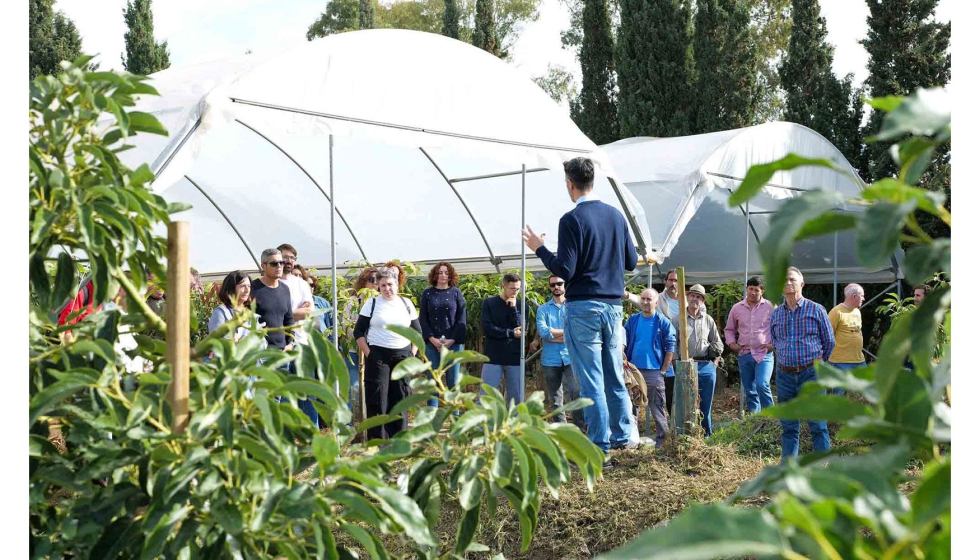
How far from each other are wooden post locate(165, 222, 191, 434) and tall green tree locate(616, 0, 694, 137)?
18.0 metres

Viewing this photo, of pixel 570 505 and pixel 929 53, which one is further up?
pixel 929 53

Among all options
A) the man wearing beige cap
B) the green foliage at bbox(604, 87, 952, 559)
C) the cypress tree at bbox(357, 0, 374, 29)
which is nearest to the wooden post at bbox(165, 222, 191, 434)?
the green foliage at bbox(604, 87, 952, 559)

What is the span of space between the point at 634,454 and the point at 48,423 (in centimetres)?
418

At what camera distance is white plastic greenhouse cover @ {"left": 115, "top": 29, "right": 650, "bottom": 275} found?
232 inches

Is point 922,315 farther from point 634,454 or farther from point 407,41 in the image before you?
point 407,41

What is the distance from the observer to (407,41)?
23.1ft

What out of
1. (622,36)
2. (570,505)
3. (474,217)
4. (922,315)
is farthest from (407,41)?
(622,36)

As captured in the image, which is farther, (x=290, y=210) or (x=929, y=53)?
(x=929, y=53)

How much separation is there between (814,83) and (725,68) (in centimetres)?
220

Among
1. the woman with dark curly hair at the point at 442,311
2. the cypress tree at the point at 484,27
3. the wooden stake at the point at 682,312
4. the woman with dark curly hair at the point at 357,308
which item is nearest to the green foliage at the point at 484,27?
the cypress tree at the point at 484,27

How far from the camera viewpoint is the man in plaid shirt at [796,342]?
5.91m

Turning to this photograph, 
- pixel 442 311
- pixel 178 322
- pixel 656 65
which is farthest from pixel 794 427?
pixel 656 65

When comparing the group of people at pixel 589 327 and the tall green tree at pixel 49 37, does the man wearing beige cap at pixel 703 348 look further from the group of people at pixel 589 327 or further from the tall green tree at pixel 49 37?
the tall green tree at pixel 49 37

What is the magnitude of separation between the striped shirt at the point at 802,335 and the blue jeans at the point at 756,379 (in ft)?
5.92
